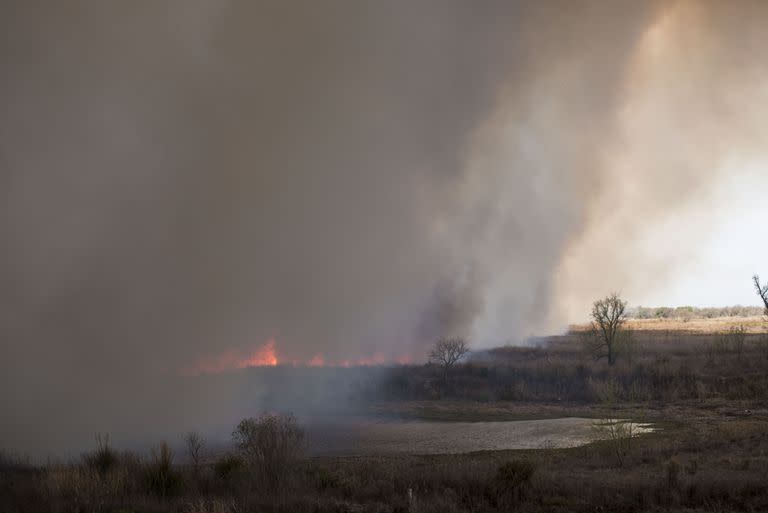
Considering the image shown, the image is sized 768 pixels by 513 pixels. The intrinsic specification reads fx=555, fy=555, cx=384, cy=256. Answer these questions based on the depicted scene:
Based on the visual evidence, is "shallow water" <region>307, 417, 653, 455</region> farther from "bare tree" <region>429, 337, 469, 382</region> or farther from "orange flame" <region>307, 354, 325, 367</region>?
"orange flame" <region>307, 354, 325, 367</region>

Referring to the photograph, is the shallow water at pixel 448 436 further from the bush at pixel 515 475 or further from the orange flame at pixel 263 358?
the orange flame at pixel 263 358

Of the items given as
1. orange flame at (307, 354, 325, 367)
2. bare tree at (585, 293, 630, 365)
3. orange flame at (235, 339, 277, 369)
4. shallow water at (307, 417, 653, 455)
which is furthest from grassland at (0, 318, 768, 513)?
orange flame at (307, 354, 325, 367)

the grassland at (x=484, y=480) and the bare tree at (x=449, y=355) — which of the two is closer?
the grassland at (x=484, y=480)

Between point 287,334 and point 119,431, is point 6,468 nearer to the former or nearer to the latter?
point 119,431

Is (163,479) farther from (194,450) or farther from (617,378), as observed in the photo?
(617,378)

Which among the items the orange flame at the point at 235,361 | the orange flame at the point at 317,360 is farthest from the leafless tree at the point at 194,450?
the orange flame at the point at 317,360

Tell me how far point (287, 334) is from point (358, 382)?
73.7 ft

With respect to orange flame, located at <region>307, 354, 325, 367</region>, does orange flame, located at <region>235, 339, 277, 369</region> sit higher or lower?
higher

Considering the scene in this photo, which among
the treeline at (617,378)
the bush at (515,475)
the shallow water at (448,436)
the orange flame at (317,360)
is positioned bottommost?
the shallow water at (448,436)

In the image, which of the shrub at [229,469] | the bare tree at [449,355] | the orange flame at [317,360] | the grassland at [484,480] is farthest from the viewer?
the orange flame at [317,360]

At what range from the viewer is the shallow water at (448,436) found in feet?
95.2

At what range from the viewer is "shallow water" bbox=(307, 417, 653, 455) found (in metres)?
29.0

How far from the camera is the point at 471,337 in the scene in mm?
91562

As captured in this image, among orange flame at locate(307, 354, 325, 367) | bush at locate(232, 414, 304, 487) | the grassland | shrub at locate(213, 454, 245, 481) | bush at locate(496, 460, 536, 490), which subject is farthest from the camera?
orange flame at locate(307, 354, 325, 367)
